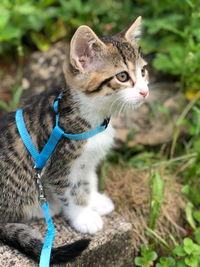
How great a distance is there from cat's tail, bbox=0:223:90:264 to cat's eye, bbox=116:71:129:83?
3.44 feet

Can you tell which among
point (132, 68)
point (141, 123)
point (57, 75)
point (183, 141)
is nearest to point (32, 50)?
point (57, 75)

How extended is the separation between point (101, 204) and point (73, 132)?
76cm

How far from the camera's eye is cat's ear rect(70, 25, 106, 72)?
189 centimetres

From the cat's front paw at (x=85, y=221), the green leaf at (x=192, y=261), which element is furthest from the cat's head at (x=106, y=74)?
Result: the green leaf at (x=192, y=261)

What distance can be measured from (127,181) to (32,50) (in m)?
2.61

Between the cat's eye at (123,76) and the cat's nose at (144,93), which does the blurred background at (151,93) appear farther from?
the cat's eye at (123,76)

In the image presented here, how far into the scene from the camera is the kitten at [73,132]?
2016mm

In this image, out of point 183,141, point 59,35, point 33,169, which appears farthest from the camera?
point 59,35

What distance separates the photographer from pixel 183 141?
10.9 feet

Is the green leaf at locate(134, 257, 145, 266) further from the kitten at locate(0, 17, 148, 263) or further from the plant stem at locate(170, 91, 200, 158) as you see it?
the plant stem at locate(170, 91, 200, 158)

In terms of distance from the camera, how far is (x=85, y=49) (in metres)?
2.02

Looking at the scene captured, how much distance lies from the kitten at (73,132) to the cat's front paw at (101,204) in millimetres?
144

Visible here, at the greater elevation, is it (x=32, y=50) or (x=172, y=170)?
(x=32, y=50)

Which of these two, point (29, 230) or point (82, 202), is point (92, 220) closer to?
point (82, 202)
